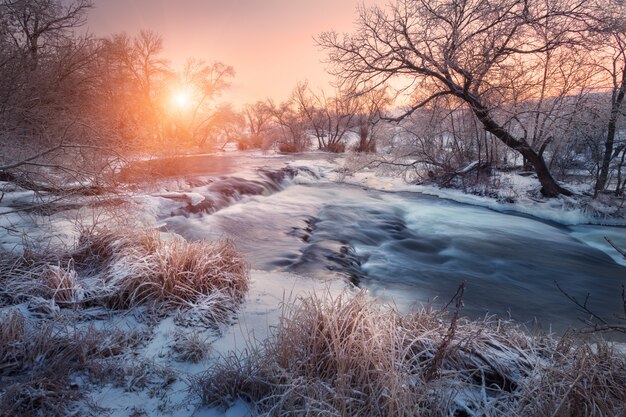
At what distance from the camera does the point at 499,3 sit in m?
10.0

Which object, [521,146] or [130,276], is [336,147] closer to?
[521,146]

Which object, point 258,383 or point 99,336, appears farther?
point 99,336

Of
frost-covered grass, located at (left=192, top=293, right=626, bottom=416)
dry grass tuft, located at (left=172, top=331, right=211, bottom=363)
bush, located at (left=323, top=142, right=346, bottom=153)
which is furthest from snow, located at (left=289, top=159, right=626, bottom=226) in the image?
bush, located at (left=323, top=142, right=346, bottom=153)

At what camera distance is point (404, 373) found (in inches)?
99.5

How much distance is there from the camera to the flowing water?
20.2 ft

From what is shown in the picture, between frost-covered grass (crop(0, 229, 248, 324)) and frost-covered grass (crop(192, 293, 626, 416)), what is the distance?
1.35m

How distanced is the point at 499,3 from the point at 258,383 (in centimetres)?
1224

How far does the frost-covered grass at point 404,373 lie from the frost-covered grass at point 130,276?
1.35 m

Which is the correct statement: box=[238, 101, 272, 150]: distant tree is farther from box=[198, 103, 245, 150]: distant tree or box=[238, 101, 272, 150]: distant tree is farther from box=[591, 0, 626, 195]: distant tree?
box=[591, 0, 626, 195]: distant tree

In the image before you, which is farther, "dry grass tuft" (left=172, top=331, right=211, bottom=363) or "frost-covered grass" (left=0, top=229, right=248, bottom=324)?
"frost-covered grass" (left=0, top=229, right=248, bottom=324)

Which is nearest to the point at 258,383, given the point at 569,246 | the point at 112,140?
the point at 112,140

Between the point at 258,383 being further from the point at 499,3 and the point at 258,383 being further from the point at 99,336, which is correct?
the point at 499,3

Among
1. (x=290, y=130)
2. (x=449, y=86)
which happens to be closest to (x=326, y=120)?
(x=290, y=130)

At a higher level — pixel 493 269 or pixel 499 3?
pixel 499 3
